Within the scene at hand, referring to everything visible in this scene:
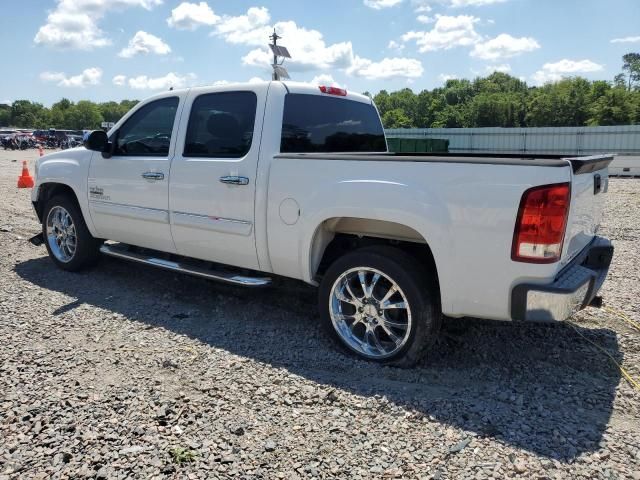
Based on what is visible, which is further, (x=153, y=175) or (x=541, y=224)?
(x=153, y=175)

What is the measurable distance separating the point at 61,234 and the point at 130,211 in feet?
4.67

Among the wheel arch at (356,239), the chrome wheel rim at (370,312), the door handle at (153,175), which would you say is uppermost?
the door handle at (153,175)

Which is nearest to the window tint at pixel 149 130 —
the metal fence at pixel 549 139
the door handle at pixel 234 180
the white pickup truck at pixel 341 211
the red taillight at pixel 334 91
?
the white pickup truck at pixel 341 211

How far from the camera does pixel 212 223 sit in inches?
182

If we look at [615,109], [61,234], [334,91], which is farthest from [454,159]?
[615,109]

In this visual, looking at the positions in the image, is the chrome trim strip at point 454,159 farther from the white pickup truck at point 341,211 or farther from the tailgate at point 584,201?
the tailgate at point 584,201

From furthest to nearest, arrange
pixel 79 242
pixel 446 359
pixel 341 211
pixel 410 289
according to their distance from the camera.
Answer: pixel 79 242
pixel 446 359
pixel 341 211
pixel 410 289

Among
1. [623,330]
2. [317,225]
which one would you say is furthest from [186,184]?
[623,330]

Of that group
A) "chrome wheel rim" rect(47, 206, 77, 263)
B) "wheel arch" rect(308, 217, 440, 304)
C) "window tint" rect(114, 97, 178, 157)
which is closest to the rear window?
"wheel arch" rect(308, 217, 440, 304)

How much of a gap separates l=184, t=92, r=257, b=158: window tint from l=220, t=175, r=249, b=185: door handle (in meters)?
0.20

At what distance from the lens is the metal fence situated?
1074 inches

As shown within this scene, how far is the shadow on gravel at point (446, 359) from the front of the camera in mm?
3189

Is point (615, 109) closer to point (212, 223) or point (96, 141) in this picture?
point (96, 141)

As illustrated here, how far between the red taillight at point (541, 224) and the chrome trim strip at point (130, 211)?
124 inches
